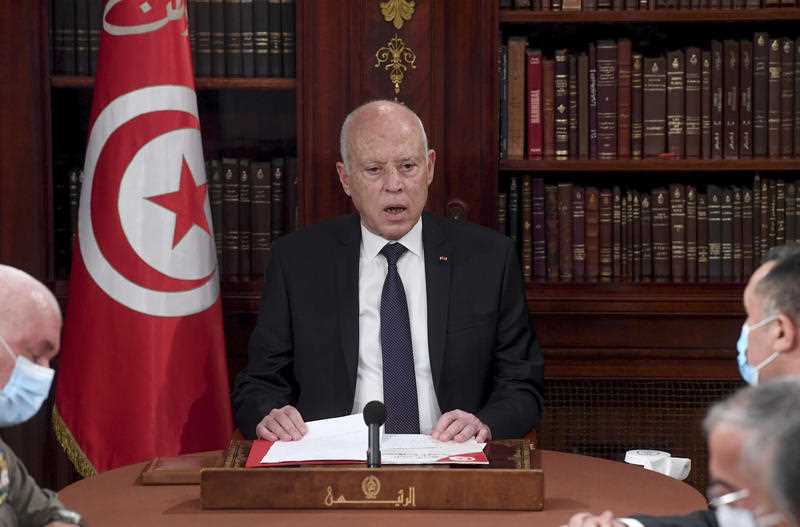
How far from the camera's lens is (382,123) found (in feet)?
11.4

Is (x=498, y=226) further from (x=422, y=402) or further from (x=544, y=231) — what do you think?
(x=422, y=402)

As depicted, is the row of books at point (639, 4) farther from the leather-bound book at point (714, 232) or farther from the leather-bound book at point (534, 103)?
the leather-bound book at point (714, 232)

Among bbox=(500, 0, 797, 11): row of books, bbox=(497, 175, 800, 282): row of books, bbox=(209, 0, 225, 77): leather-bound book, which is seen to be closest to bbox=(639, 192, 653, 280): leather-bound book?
bbox=(497, 175, 800, 282): row of books

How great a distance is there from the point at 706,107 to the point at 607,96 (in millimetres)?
324

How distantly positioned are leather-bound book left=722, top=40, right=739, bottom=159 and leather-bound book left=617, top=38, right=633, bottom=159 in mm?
308

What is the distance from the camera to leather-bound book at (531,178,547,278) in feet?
14.0

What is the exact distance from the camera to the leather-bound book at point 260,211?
14.1 ft

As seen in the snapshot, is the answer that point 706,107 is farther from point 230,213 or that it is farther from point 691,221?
point 230,213

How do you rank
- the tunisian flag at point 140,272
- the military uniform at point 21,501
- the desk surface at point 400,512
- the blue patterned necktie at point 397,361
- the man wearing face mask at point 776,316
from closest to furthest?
the military uniform at point 21,501 → the man wearing face mask at point 776,316 → the desk surface at point 400,512 → the blue patterned necktie at point 397,361 → the tunisian flag at point 140,272

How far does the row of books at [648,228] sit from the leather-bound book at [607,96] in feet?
0.54

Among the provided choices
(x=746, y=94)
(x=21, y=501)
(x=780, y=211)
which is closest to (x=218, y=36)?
(x=746, y=94)

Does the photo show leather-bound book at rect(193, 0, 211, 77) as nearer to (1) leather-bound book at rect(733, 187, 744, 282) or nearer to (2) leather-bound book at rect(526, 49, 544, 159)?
(2) leather-bound book at rect(526, 49, 544, 159)

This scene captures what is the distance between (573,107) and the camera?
422cm

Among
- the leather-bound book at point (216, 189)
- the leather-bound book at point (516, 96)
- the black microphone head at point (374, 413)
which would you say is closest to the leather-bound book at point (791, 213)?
the leather-bound book at point (516, 96)
